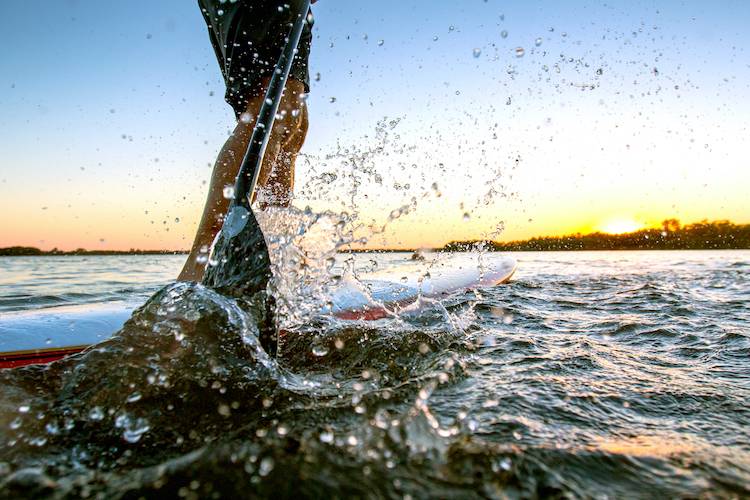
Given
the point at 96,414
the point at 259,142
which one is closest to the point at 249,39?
the point at 259,142

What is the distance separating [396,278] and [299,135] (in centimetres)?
123

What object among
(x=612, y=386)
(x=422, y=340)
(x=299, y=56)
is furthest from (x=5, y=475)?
(x=299, y=56)

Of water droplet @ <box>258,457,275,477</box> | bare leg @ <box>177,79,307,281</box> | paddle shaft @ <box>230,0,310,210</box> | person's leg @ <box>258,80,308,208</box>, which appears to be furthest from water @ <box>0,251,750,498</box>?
person's leg @ <box>258,80,308,208</box>

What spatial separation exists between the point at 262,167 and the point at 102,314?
3.18ft

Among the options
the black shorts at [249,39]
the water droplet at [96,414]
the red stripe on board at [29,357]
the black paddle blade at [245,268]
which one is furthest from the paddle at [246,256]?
the black shorts at [249,39]

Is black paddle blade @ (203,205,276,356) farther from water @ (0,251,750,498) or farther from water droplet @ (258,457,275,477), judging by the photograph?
water droplet @ (258,457,275,477)

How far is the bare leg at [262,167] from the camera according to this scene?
217cm

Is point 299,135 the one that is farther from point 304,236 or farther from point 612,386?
point 612,386

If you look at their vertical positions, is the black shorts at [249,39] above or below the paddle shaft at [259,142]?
above

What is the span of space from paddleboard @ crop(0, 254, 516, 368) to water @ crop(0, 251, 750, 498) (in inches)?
12.4

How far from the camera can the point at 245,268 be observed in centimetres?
150

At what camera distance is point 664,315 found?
2428mm

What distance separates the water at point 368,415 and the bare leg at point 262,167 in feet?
1.96

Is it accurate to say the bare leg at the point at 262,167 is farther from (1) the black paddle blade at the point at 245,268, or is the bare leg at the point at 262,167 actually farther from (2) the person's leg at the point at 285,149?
(1) the black paddle blade at the point at 245,268
